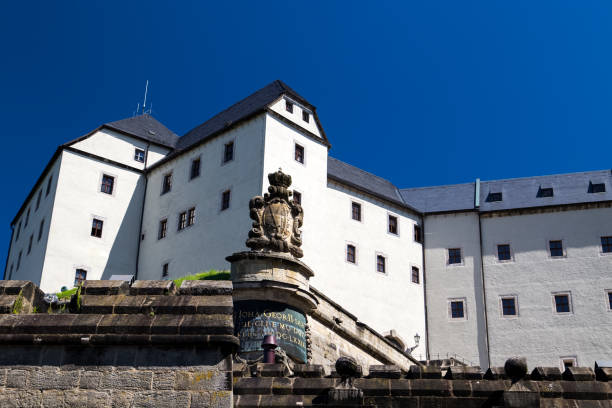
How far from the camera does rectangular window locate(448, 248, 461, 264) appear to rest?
169 ft

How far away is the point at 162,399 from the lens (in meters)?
8.18

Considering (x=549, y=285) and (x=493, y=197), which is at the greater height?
(x=493, y=197)

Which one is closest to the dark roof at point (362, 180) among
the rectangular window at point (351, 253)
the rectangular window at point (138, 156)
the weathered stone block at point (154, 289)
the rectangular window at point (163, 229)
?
the rectangular window at point (351, 253)

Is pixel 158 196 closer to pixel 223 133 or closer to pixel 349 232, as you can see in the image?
pixel 223 133

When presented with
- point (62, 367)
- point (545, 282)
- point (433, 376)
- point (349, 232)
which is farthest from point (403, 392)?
point (545, 282)

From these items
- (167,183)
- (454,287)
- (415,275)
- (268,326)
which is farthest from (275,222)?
(454,287)

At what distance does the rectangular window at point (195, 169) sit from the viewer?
160 ft

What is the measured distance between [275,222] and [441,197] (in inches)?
1351

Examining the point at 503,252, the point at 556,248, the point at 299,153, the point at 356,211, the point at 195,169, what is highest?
the point at 299,153

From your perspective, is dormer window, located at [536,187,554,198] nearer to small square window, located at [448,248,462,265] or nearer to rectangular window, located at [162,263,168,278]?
small square window, located at [448,248,462,265]

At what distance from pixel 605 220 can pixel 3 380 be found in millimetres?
46748

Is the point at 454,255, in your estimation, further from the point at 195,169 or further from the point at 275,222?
the point at 275,222

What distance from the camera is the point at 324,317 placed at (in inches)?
1157

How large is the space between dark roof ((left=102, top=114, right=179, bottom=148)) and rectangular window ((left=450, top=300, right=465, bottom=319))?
21015 mm
